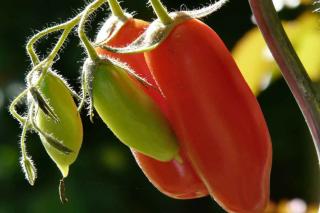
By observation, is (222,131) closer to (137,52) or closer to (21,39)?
(137,52)

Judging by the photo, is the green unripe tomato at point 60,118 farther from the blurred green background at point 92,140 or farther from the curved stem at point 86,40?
the blurred green background at point 92,140

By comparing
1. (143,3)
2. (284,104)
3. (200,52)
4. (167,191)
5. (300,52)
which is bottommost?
(284,104)

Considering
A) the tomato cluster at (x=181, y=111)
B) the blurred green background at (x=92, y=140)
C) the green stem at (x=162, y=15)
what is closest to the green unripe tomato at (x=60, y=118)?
the tomato cluster at (x=181, y=111)

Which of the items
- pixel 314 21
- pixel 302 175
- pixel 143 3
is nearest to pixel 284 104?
pixel 302 175

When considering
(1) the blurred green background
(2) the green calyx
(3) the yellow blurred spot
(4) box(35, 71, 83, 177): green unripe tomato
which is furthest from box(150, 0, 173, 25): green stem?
(1) the blurred green background

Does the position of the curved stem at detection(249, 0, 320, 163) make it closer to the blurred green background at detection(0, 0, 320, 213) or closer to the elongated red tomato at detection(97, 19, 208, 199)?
the elongated red tomato at detection(97, 19, 208, 199)

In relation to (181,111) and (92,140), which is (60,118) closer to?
(181,111)
